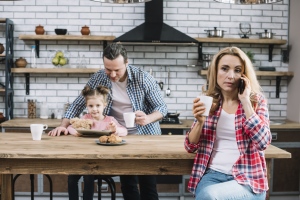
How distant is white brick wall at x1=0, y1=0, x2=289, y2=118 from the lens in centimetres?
559

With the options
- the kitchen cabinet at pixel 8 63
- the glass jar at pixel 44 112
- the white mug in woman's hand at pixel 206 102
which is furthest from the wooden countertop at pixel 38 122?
the white mug in woman's hand at pixel 206 102

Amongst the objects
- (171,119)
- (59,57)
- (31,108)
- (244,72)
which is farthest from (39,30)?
(244,72)

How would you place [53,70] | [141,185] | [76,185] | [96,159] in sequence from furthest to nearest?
1. [53,70]
2. [141,185]
3. [76,185]
4. [96,159]

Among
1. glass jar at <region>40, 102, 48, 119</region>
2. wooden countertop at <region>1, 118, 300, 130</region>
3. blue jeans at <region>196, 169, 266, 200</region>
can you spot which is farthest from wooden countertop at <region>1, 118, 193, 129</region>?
blue jeans at <region>196, 169, 266, 200</region>

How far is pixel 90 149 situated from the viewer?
105 inches

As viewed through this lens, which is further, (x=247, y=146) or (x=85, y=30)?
(x=85, y=30)

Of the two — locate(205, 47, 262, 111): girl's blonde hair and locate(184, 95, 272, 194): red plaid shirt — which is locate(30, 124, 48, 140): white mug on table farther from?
locate(205, 47, 262, 111): girl's blonde hair

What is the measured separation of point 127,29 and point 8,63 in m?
1.51

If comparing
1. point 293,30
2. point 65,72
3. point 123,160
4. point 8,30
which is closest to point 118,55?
point 123,160

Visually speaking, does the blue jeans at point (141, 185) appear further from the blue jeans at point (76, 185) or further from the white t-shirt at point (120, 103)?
the white t-shirt at point (120, 103)

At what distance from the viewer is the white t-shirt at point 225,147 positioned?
2504 millimetres

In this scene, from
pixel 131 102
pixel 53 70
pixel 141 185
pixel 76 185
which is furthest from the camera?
pixel 53 70

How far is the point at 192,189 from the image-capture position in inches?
104

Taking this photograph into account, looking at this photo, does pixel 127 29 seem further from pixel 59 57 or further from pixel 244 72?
pixel 244 72
